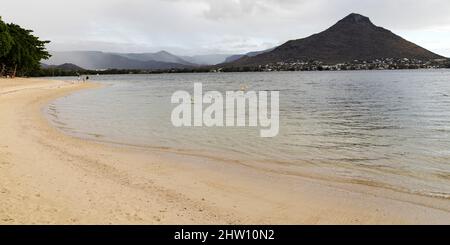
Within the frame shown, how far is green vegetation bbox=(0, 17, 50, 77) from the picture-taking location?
81.3m

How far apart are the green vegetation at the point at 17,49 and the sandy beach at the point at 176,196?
3034 inches

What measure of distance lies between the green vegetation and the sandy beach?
3034 inches

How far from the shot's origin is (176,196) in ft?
32.8

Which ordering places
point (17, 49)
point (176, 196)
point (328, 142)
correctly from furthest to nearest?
point (17, 49), point (328, 142), point (176, 196)

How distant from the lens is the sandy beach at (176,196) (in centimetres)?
818

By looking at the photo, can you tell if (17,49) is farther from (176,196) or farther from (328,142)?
(176,196)

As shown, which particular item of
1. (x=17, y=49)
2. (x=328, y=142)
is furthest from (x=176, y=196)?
(x=17, y=49)

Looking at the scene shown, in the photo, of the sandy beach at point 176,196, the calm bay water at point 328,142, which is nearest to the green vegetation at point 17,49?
the calm bay water at point 328,142

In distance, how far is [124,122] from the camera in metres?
26.9

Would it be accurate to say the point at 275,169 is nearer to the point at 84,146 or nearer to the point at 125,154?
the point at 125,154

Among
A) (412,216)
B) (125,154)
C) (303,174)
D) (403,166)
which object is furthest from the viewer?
(125,154)

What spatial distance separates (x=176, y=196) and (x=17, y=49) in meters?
94.9
